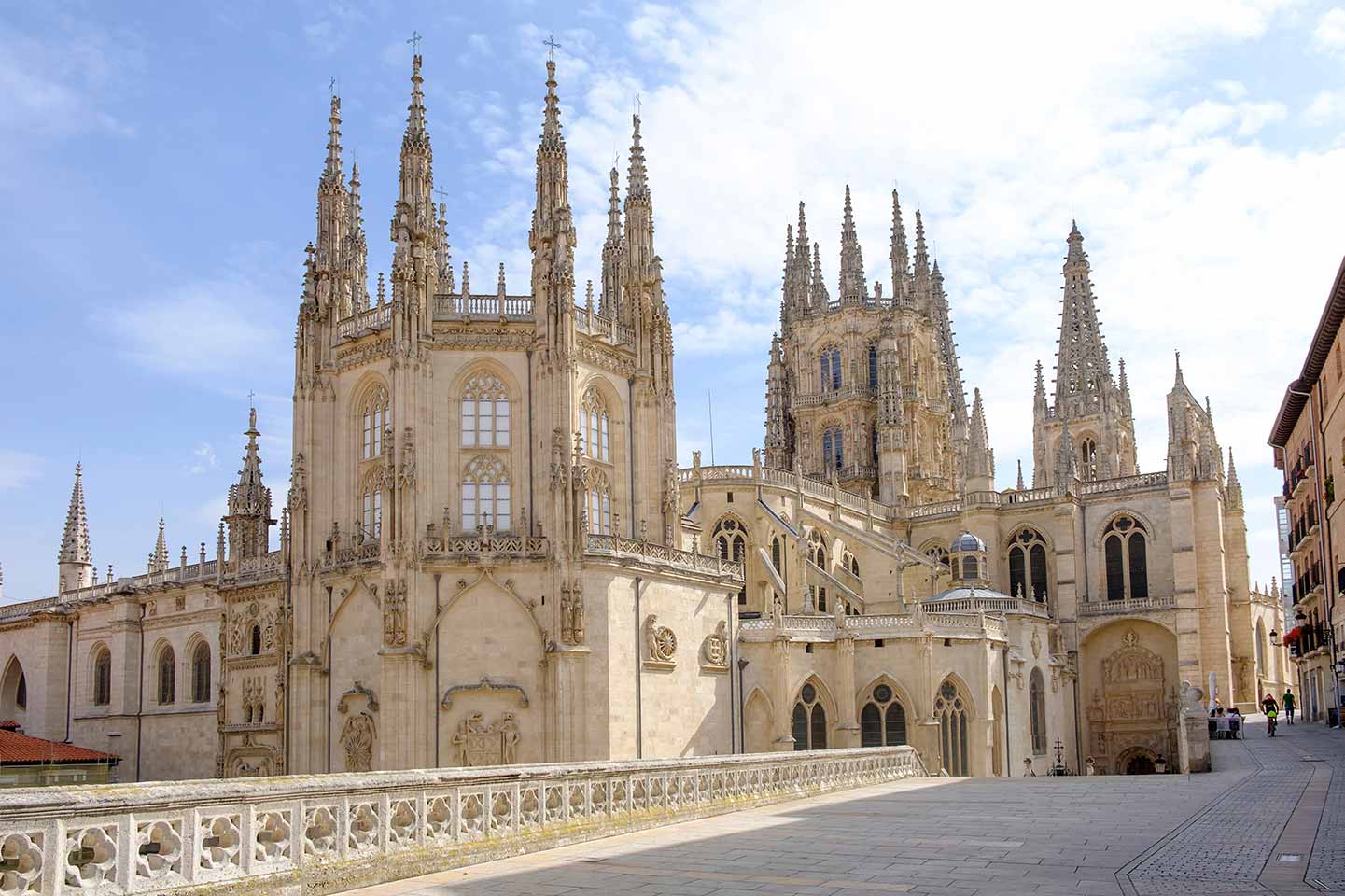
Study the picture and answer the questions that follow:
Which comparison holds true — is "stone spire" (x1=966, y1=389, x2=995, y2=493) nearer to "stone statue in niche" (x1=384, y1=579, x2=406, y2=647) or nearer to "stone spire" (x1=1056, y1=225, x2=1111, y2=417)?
"stone spire" (x1=1056, y1=225, x2=1111, y2=417)

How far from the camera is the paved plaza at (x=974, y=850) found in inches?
488

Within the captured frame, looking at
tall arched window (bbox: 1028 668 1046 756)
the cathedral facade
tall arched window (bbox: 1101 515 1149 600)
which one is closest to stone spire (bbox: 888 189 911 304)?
the cathedral facade

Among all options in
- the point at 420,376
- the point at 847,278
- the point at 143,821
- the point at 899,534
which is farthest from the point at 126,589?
the point at 143,821

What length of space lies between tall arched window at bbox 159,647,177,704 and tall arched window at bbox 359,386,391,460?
21592 millimetres

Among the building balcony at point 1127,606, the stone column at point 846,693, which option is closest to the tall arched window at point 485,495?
the stone column at point 846,693

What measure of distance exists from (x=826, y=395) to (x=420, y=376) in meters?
44.3

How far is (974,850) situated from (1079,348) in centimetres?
7988

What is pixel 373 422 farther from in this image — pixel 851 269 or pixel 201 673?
pixel 851 269

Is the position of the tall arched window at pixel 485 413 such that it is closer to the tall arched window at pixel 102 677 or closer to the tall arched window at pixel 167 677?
the tall arched window at pixel 167 677

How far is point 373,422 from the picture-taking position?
41.1m

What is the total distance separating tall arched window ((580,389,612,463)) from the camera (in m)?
Answer: 41.1

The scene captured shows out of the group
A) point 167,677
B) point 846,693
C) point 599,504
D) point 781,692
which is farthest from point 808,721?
point 167,677

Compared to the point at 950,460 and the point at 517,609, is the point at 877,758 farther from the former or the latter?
the point at 950,460

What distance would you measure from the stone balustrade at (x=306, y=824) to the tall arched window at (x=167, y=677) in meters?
43.2
